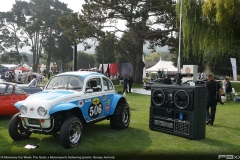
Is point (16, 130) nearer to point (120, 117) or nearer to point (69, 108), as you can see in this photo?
point (69, 108)

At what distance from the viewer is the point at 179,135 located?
7.89 meters

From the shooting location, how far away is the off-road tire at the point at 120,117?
28.5 feet

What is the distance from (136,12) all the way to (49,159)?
24.2 m

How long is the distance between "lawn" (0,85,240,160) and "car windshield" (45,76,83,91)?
1.46 m

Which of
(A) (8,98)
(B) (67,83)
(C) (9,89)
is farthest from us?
(C) (9,89)

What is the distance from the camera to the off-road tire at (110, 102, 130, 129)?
8672mm

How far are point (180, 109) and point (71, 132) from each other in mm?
3108

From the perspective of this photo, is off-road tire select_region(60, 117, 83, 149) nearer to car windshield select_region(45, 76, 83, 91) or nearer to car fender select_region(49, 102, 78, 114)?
car fender select_region(49, 102, 78, 114)

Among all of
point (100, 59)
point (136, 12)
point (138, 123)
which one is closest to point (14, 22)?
point (100, 59)

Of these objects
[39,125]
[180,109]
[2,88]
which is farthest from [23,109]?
[180,109]

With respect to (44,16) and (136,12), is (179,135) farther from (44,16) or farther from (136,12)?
(44,16)

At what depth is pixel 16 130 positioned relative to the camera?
7.19 m

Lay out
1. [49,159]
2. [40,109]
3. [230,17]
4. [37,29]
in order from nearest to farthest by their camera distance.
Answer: [49,159] → [40,109] → [230,17] → [37,29]

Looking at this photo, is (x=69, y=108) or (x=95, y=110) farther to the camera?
(x=95, y=110)
